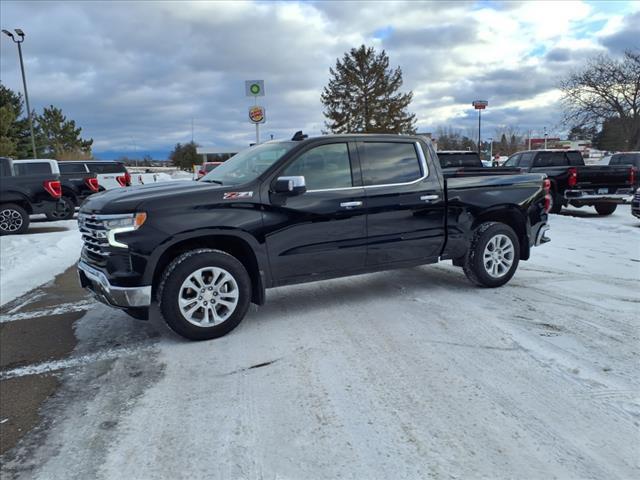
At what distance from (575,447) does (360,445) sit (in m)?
1.18

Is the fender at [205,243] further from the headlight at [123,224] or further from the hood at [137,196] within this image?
the hood at [137,196]

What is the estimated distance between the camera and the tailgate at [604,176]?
42.0ft

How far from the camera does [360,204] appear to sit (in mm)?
4957

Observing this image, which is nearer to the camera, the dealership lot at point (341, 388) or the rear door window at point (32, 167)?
the dealership lot at point (341, 388)

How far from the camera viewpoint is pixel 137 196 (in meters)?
4.30

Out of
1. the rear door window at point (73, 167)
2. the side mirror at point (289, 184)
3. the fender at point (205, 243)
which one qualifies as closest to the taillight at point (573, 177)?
the side mirror at point (289, 184)

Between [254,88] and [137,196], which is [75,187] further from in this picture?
[137,196]

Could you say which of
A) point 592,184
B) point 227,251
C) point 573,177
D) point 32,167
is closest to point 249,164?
point 227,251

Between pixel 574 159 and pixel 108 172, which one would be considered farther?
pixel 108 172

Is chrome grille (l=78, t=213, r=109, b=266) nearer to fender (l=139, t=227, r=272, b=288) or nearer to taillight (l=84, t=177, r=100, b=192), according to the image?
fender (l=139, t=227, r=272, b=288)

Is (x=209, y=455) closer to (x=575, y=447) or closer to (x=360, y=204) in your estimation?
(x=575, y=447)

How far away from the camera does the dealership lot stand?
2.61m

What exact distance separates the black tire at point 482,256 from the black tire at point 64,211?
11.3m

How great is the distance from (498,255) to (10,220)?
38.0ft
